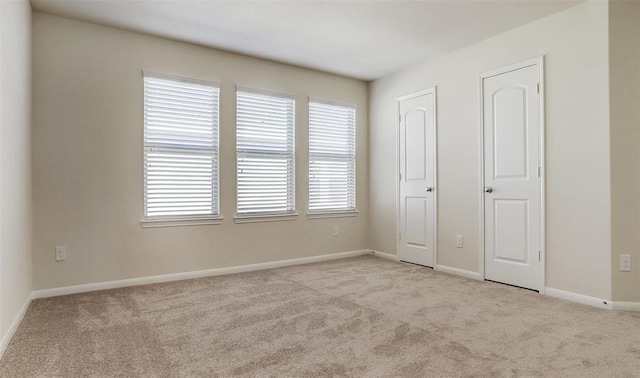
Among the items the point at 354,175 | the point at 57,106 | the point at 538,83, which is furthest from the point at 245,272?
the point at 538,83

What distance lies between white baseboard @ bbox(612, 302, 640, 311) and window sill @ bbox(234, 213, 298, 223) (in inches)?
129

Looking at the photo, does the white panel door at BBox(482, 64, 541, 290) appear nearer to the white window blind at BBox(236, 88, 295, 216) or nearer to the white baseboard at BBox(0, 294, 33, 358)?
the white window blind at BBox(236, 88, 295, 216)

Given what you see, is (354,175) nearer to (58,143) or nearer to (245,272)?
(245,272)

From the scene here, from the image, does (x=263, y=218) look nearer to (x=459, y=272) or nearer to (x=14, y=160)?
(x=459, y=272)

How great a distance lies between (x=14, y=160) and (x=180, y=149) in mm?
1530

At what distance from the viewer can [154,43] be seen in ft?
12.7

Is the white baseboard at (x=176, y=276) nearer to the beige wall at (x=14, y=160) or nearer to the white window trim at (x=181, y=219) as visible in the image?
the beige wall at (x=14, y=160)

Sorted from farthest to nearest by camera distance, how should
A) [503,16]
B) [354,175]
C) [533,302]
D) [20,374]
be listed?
[354,175], [503,16], [533,302], [20,374]

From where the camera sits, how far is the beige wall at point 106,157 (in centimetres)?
335

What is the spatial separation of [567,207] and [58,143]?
14.9 ft

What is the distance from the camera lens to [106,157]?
361cm

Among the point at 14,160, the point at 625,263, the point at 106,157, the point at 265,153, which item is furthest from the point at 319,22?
the point at 625,263

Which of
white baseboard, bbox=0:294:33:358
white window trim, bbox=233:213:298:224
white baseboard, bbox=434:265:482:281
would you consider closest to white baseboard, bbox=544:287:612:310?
white baseboard, bbox=434:265:482:281

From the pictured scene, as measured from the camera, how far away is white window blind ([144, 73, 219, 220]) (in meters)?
3.84
